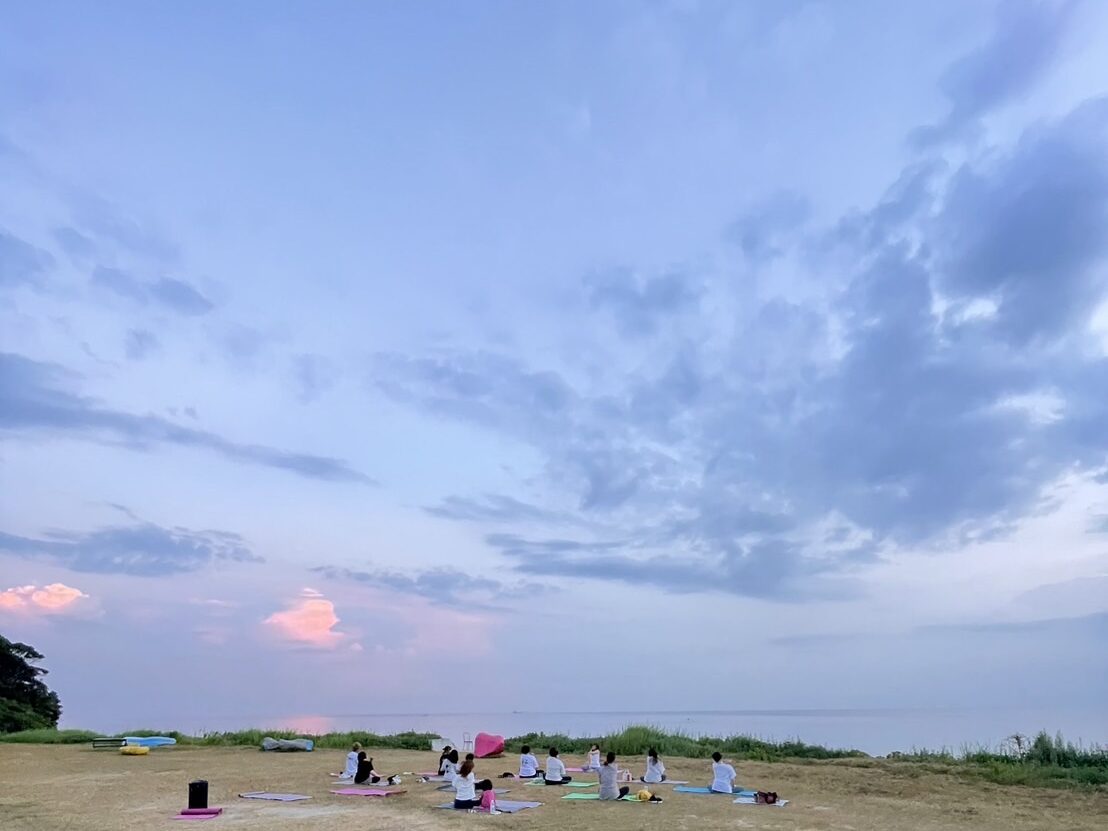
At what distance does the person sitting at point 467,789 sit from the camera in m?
14.1

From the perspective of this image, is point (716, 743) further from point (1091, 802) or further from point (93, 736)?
point (93, 736)

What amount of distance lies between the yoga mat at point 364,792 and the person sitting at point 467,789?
2.33 m

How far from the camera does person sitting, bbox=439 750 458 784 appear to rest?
17766 millimetres

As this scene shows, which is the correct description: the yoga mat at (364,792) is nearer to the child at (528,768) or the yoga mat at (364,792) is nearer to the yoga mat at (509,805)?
the yoga mat at (509,805)

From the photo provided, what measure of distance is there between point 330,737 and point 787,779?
1769 cm

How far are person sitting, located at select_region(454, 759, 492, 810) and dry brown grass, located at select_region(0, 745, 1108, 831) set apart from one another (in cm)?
52

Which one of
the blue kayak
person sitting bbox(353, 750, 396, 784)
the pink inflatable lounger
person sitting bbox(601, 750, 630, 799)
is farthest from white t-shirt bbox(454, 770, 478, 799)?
the blue kayak

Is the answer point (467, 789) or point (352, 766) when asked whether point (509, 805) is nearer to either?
point (467, 789)

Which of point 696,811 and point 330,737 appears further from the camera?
point 330,737

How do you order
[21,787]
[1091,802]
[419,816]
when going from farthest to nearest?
1. [21,787]
2. [1091,802]
3. [419,816]

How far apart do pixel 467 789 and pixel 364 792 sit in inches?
123

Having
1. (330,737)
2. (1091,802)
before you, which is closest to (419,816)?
(1091,802)

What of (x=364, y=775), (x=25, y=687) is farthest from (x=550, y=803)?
(x=25, y=687)

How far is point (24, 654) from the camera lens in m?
44.2
